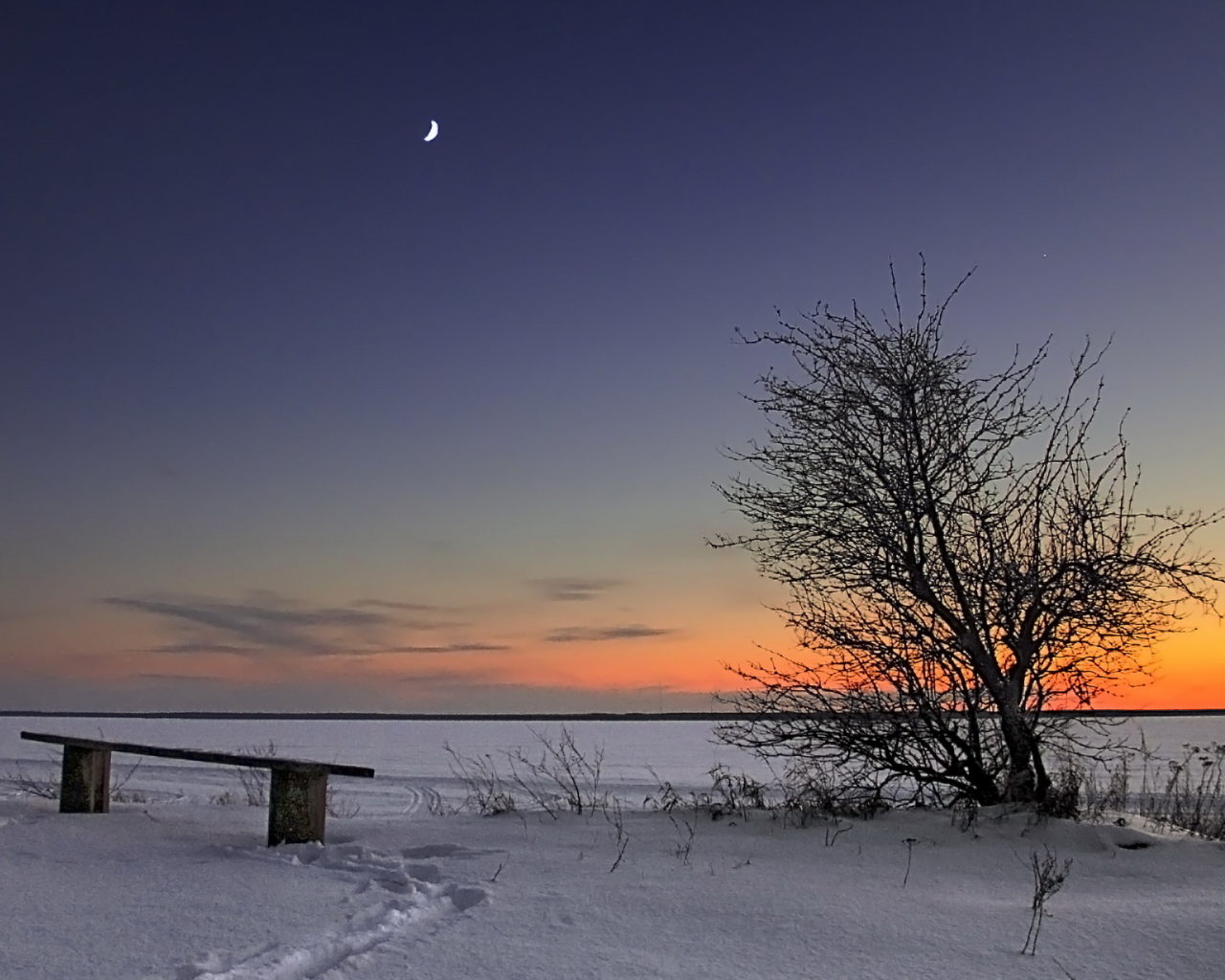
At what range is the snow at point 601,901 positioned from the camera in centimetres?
368

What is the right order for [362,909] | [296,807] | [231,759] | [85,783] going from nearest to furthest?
[362,909], [296,807], [231,759], [85,783]

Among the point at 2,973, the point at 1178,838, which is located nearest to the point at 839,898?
the point at 1178,838

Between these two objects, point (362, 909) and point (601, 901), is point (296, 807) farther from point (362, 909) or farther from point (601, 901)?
point (601, 901)

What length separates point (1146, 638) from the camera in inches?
287

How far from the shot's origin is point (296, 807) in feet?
21.3

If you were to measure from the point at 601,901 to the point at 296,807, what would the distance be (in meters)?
2.69

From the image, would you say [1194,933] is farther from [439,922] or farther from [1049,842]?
[439,922]

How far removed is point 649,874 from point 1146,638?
4292 mm

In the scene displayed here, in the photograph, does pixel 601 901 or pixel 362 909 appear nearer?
pixel 362 909

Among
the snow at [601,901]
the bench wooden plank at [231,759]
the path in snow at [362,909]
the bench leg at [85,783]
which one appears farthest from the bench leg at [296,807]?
the bench leg at [85,783]

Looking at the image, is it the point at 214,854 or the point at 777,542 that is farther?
the point at 777,542

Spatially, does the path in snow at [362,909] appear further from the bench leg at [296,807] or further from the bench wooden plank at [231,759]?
the bench wooden plank at [231,759]

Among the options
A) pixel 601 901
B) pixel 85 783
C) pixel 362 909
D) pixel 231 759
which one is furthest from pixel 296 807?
pixel 85 783

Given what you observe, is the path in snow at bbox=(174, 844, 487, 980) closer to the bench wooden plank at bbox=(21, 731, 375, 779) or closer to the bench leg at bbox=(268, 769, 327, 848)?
the bench leg at bbox=(268, 769, 327, 848)
